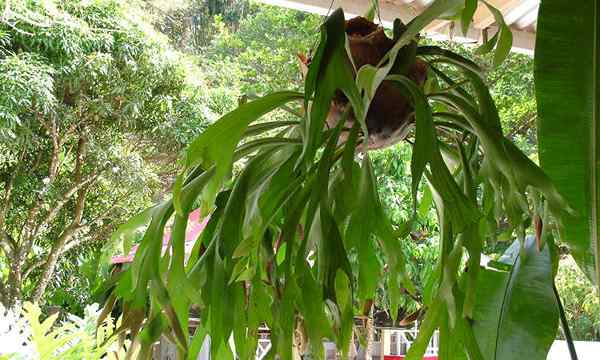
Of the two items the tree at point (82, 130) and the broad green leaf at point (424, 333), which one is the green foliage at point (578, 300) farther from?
the broad green leaf at point (424, 333)

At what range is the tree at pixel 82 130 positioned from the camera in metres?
4.07

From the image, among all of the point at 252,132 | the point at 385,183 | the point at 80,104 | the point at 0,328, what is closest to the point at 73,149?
the point at 80,104

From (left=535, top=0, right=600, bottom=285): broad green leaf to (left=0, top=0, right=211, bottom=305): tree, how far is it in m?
3.77

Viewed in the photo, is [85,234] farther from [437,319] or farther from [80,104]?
[437,319]

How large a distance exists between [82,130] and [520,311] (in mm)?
4410

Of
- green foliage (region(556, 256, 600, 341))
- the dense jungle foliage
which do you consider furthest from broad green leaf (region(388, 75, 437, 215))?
green foliage (region(556, 256, 600, 341))

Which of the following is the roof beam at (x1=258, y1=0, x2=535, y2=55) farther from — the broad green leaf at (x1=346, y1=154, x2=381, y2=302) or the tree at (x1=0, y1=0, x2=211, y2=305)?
the tree at (x1=0, y1=0, x2=211, y2=305)

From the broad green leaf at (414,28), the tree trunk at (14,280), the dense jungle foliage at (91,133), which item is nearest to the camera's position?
the broad green leaf at (414,28)

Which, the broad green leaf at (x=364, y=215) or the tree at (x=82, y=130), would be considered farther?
the tree at (x=82, y=130)

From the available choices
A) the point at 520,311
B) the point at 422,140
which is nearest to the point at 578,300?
the point at 520,311

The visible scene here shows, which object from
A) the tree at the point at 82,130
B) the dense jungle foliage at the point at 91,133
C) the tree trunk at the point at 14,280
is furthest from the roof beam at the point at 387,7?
the tree trunk at the point at 14,280

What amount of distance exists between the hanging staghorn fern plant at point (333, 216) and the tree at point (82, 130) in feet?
12.1

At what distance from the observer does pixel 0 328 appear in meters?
1.30

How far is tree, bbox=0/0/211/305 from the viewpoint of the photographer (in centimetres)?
407
